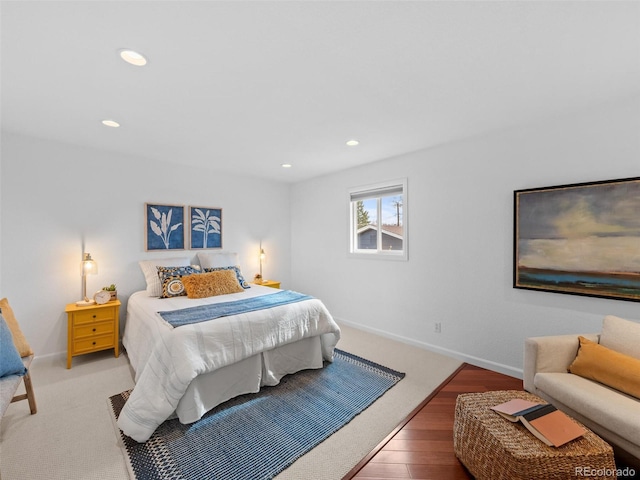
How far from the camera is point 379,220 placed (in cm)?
404

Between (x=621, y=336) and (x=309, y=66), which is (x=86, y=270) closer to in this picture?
(x=309, y=66)

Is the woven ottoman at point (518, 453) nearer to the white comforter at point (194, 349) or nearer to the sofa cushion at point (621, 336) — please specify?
the sofa cushion at point (621, 336)

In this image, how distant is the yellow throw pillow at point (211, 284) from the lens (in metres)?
3.25

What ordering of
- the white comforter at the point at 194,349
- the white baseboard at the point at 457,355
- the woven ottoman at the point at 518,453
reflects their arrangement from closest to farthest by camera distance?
the woven ottoman at the point at 518,453
the white comforter at the point at 194,349
the white baseboard at the point at 457,355

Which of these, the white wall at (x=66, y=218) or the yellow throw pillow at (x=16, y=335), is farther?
the white wall at (x=66, y=218)

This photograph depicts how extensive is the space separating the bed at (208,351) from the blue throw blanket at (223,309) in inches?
0.8

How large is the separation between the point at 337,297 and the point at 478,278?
2.09m

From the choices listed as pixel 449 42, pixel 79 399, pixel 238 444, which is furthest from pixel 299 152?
pixel 79 399

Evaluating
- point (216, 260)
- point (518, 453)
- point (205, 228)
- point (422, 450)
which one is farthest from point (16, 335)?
point (518, 453)

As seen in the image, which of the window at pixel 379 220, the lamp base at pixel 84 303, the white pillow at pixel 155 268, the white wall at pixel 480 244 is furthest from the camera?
the window at pixel 379 220

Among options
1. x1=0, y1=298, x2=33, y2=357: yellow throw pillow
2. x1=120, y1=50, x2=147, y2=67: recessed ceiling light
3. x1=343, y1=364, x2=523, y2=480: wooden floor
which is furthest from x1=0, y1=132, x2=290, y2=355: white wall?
x1=343, y1=364, x2=523, y2=480: wooden floor

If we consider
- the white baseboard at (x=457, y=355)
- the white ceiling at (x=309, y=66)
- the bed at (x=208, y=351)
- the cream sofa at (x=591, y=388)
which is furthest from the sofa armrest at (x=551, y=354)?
the white ceiling at (x=309, y=66)

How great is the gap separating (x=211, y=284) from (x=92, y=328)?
4.14 ft

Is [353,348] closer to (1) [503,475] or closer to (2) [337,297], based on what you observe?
(2) [337,297]
